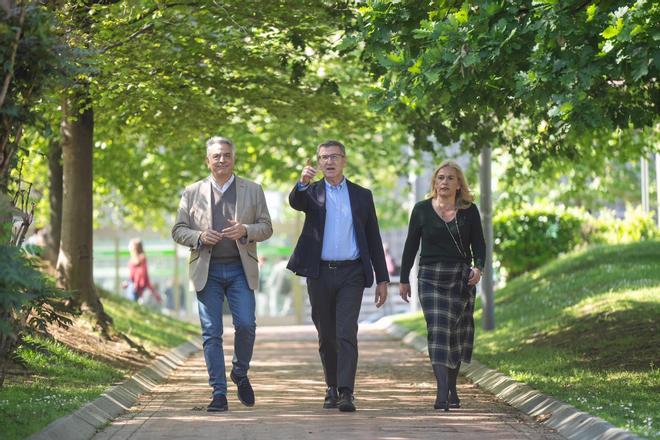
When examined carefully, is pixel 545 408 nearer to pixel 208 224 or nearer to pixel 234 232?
pixel 234 232

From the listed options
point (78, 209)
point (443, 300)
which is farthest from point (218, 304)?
point (78, 209)

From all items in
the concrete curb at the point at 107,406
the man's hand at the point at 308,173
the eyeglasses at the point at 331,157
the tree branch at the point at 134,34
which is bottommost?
the concrete curb at the point at 107,406

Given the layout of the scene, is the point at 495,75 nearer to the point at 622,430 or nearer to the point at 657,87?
the point at 657,87

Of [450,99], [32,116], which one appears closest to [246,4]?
[450,99]

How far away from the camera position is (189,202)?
10.9 metres

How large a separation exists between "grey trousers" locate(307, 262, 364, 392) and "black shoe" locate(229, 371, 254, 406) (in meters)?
0.75

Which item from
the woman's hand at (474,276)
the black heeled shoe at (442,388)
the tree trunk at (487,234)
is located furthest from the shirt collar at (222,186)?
the tree trunk at (487,234)

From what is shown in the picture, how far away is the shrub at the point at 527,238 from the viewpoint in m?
29.8

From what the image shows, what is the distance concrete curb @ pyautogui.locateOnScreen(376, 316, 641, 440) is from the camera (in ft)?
29.0

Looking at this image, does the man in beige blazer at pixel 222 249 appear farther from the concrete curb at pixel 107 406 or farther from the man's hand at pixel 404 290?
the man's hand at pixel 404 290

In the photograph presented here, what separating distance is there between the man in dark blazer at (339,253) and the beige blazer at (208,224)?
0.30 meters

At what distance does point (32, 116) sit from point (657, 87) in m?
7.26

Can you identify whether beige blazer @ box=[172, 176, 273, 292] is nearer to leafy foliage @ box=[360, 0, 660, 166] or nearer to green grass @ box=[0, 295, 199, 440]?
green grass @ box=[0, 295, 199, 440]

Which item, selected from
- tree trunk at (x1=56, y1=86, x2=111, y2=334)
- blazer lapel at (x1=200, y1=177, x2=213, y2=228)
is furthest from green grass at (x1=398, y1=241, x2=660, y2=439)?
tree trunk at (x1=56, y1=86, x2=111, y2=334)
